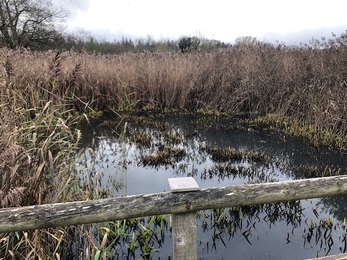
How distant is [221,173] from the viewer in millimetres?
4930

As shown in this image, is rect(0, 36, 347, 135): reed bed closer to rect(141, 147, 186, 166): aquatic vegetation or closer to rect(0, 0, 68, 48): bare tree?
rect(141, 147, 186, 166): aquatic vegetation

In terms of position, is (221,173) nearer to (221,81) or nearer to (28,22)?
(221,81)

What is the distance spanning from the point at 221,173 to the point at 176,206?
11.3ft

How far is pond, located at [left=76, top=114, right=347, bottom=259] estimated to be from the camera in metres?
3.15

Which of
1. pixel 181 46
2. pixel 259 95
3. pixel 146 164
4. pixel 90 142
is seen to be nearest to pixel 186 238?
pixel 146 164

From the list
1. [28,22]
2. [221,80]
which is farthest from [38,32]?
[221,80]

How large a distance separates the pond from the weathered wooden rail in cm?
152

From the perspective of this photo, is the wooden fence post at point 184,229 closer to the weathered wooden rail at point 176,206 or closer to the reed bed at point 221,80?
the weathered wooden rail at point 176,206

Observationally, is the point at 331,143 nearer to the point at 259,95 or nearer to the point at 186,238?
the point at 259,95

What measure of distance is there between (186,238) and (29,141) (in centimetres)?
218

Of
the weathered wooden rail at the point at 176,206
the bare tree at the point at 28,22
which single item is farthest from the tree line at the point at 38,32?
the weathered wooden rail at the point at 176,206

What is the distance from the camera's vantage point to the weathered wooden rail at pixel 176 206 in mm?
1456

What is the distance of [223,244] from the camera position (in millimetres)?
3191

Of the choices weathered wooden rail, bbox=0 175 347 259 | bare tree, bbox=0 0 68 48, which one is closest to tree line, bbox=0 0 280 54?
bare tree, bbox=0 0 68 48
